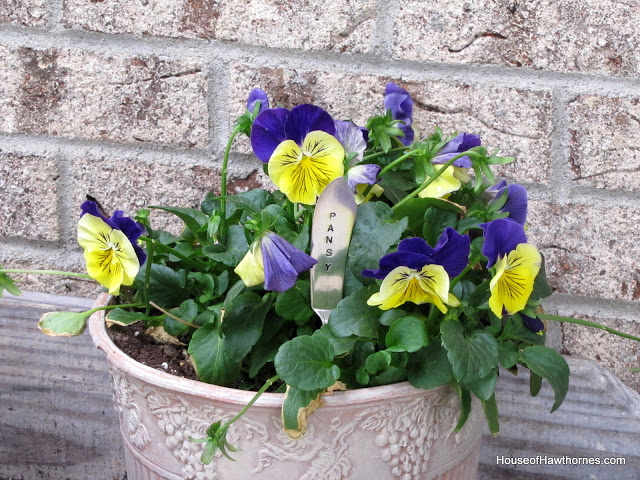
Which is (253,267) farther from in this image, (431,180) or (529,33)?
(529,33)

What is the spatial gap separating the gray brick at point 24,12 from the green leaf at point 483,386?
75cm

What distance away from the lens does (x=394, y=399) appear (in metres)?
0.57

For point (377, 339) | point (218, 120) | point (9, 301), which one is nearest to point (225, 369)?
point (377, 339)

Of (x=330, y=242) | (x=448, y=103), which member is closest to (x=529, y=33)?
(x=448, y=103)

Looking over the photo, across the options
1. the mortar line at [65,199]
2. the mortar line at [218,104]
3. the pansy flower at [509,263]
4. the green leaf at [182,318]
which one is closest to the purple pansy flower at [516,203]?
the pansy flower at [509,263]

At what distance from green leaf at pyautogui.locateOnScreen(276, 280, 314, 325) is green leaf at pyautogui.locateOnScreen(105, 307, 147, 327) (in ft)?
0.46

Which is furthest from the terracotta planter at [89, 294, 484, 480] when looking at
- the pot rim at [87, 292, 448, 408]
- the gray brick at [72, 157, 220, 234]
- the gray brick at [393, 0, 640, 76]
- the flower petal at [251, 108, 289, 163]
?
the gray brick at [393, 0, 640, 76]

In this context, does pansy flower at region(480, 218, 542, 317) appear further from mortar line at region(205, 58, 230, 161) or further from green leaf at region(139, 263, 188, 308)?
mortar line at region(205, 58, 230, 161)

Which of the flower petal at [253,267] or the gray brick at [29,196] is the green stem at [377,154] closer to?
the flower petal at [253,267]

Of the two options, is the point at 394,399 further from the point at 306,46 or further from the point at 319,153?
the point at 306,46

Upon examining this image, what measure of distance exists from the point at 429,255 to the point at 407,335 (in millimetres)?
69

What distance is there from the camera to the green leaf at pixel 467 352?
53 centimetres

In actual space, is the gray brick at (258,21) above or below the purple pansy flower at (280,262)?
above

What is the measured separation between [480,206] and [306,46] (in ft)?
1.20
